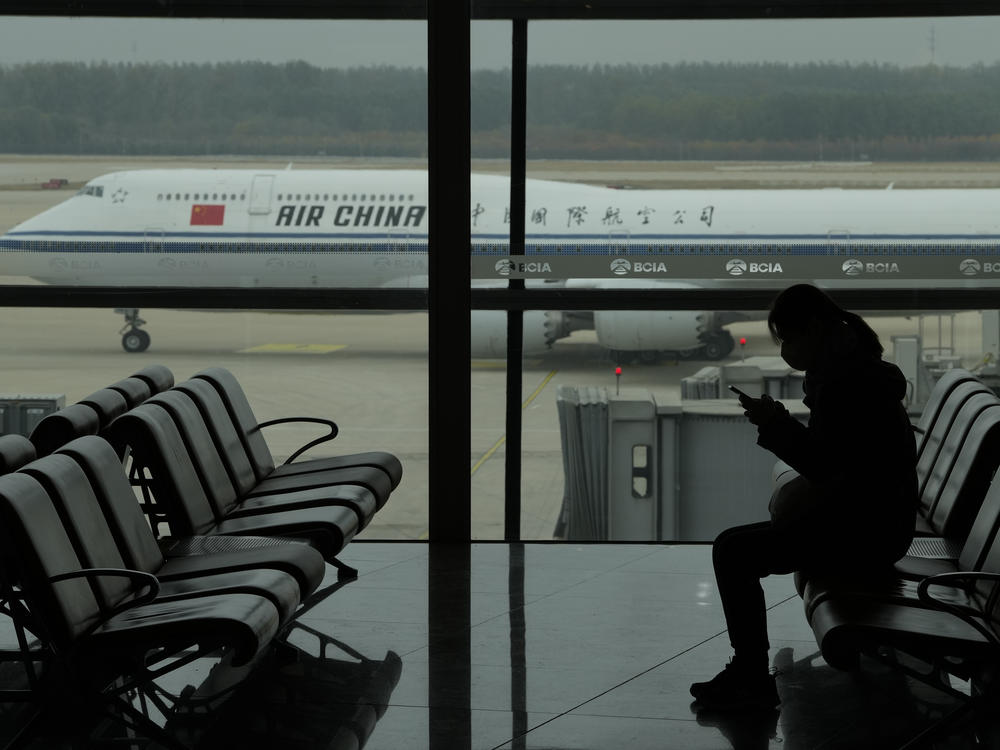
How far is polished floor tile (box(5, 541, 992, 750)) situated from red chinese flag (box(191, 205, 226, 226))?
1.98m

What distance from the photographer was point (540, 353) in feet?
19.1

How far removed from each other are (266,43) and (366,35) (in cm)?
52

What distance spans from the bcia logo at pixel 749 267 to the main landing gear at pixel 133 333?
2962 mm

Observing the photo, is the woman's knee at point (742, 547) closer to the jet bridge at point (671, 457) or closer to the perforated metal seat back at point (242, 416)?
the perforated metal seat back at point (242, 416)

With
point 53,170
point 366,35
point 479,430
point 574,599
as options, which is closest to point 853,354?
point 574,599

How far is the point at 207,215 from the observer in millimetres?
5895

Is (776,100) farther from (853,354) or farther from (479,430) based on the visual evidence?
(853,354)

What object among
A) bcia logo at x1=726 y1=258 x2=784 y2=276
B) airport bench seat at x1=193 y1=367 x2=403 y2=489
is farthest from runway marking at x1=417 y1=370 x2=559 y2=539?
bcia logo at x1=726 y1=258 x2=784 y2=276

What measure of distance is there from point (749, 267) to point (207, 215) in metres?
2.75

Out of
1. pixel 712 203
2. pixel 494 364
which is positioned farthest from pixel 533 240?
pixel 712 203

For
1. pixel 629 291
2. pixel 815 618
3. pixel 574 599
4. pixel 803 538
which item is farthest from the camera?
pixel 629 291

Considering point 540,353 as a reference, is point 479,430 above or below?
below

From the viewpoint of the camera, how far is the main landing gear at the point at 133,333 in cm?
579

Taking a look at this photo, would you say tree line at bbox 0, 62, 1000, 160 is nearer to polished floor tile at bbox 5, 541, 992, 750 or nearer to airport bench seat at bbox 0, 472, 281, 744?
polished floor tile at bbox 5, 541, 992, 750
